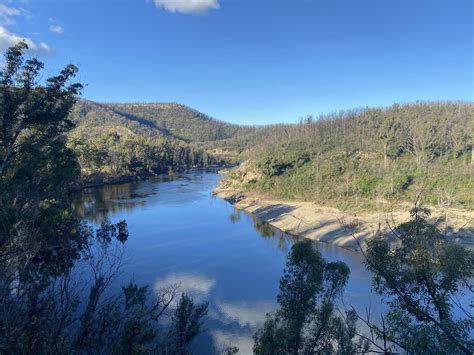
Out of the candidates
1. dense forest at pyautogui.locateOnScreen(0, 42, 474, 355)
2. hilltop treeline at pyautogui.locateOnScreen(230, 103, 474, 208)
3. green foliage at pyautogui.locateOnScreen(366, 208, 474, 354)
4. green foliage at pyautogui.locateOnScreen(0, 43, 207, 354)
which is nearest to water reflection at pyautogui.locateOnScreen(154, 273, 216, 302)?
dense forest at pyautogui.locateOnScreen(0, 42, 474, 355)

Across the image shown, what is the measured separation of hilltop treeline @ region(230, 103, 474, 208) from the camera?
43.4 meters

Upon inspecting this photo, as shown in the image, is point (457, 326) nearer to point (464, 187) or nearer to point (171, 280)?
point (171, 280)

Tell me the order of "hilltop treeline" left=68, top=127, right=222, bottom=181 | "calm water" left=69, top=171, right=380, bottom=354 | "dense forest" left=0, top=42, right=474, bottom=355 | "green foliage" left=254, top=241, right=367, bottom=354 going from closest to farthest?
"dense forest" left=0, top=42, right=474, bottom=355, "green foliage" left=254, top=241, right=367, bottom=354, "calm water" left=69, top=171, right=380, bottom=354, "hilltop treeline" left=68, top=127, right=222, bottom=181

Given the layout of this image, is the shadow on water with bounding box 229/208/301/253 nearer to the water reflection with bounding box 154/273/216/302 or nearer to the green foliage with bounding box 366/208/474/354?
the water reflection with bounding box 154/273/216/302

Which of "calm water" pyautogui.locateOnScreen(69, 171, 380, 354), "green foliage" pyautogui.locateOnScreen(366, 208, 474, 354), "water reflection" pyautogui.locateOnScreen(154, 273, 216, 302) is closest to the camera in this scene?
"green foliage" pyautogui.locateOnScreen(366, 208, 474, 354)

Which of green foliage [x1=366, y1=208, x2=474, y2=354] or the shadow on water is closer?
green foliage [x1=366, y1=208, x2=474, y2=354]

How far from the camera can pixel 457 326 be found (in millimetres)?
6984

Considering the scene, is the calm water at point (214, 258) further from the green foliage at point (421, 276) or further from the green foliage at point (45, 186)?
the green foliage at point (421, 276)

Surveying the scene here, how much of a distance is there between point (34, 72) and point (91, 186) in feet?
187

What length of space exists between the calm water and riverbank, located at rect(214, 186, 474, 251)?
2.01m

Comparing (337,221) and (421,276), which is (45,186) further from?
(337,221)

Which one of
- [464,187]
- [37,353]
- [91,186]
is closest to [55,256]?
[37,353]

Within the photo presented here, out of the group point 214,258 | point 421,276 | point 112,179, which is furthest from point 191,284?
point 112,179

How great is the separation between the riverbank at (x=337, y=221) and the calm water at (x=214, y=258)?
6.60ft
